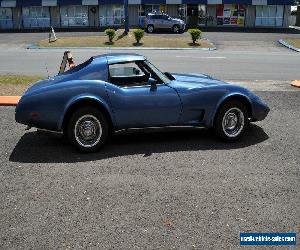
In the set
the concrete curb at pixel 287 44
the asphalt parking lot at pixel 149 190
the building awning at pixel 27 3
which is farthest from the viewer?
the building awning at pixel 27 3

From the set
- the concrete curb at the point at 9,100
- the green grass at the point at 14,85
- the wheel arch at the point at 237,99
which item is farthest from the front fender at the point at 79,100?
the green grass at the point at 14,85

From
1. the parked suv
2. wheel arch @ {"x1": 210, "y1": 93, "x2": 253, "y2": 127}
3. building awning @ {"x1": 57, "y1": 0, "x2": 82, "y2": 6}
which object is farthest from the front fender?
building awning @ {"x1": 57, "y1": 0, "x2": 82, "y2": 6}

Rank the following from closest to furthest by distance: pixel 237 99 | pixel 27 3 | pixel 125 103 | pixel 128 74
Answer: pixel 125 103, pixel 237 99, pixel 128 74, pixel 27 3

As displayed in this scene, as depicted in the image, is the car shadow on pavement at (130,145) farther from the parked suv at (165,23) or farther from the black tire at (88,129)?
the parked suv at (165,23)

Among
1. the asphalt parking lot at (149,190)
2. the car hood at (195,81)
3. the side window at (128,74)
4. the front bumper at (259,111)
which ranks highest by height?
the side window at (128,74)

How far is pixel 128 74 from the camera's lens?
706 cm

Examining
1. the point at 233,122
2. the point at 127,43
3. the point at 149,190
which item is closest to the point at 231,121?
the point at 233,122

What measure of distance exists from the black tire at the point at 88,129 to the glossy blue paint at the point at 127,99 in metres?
0.16

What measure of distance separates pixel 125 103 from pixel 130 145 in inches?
33.7

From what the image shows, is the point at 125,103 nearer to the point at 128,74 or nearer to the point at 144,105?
the point at 144,105

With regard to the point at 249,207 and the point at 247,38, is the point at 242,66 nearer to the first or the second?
the point at 249,207

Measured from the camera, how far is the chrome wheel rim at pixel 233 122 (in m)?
6.96

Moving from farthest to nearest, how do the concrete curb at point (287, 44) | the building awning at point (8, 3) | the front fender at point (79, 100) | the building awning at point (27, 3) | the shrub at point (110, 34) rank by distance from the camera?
1. the building awning at point (8, 3)
2. the building awning at point (27, 3)
3. the shrub at point (110, 34)
4. the concrete curb at point (287, 44)
5. the front fender at point (79, 100)

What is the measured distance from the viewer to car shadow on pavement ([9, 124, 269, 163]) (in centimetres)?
648
